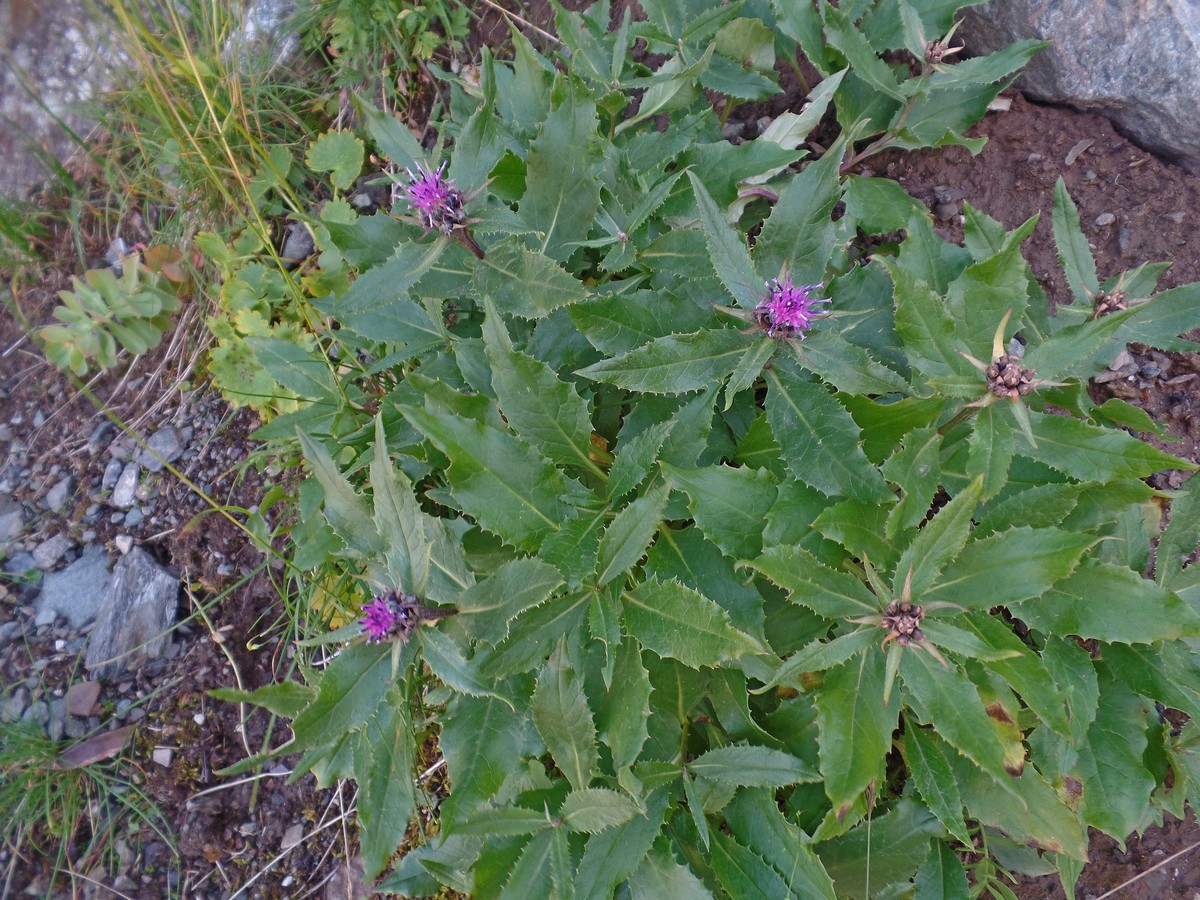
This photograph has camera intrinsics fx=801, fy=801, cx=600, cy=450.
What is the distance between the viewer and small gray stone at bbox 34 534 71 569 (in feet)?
12.7

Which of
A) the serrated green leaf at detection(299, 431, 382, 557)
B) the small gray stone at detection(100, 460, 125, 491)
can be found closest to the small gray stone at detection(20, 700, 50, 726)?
the small gray stone at detection(100, 460, 125, 491)

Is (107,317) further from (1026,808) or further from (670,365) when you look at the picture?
(1026,808)

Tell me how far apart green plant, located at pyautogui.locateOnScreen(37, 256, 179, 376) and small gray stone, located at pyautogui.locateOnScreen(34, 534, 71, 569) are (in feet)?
2.69

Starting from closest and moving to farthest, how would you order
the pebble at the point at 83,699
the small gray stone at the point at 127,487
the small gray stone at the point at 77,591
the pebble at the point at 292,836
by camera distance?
the pebble at the point at 292,836
the pebble at the point at 83,699
the small gray stone at the point at 77,591
the small gray stone at the point at 127,487

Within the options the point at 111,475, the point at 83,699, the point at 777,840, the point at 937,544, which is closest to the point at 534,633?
the point at 777,840

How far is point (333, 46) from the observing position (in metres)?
3.80

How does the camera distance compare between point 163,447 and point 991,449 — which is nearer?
point 991,449

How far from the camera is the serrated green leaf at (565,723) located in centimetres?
192

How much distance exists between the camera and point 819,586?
178cm

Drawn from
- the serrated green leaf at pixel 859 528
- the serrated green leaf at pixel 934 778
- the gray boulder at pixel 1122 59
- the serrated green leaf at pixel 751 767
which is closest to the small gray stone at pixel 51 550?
the serrated green leaf at pixel 751 767

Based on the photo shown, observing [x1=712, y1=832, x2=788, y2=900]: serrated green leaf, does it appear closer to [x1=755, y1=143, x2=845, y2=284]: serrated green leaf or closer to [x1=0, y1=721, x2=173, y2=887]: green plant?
[x1=755, y1=143, x2=845, y2=284]: serrated green leaf

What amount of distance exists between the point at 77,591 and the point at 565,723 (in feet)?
9.99

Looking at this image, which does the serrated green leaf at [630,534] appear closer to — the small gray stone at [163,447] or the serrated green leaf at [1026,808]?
the serrated green leaf at [1026,808]

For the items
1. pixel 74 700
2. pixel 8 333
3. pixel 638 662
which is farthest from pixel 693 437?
pixel 8 333
